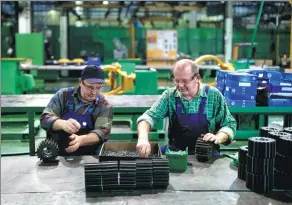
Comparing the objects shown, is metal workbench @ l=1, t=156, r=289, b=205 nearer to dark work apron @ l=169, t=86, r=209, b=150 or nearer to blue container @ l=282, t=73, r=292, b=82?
dark work apron @ l=169, t=86, r=209, b=150

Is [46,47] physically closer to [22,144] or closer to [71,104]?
[22,144]

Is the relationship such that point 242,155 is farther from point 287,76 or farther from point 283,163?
point 287,76

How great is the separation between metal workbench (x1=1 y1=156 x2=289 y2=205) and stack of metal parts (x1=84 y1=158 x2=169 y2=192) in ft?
0.14

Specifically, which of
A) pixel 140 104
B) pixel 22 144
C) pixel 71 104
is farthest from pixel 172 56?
→ pixel 71 104

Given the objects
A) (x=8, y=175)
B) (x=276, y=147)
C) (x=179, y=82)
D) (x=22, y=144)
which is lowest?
(x=22, y=144)

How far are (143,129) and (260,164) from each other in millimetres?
985

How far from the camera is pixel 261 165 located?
194 centimetres

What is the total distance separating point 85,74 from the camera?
2.99 meters

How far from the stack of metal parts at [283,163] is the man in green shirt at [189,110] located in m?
0.84

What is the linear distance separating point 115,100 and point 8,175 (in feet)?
8.35

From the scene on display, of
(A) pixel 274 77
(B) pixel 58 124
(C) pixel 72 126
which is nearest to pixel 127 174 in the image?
(C) pixel 72 126

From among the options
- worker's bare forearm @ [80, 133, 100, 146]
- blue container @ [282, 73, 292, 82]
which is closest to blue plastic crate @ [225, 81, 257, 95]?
blue container @ [282, 73, 292, 82]

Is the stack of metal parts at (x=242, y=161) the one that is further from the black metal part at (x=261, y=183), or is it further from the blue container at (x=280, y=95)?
the blue container at (x=280, y=95)

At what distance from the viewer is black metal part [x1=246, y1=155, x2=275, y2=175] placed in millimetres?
1929
